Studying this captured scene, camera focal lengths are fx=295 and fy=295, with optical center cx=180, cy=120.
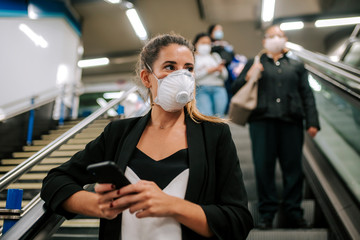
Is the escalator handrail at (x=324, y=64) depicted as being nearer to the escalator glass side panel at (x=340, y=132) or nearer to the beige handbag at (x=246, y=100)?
the escalator glass side panel at (x=340, y=132)

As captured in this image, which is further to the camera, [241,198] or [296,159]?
[296,159]

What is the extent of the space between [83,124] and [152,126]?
1446mm

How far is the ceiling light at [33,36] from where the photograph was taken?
493 cm

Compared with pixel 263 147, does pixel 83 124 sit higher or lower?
higher

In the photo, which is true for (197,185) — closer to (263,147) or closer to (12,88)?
(263,147)

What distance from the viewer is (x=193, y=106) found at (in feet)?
4.64

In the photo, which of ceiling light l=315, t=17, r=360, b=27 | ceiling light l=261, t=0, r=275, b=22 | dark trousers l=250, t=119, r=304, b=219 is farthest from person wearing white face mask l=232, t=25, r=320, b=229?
ceiling light l=315, t=17, r=360, b=27

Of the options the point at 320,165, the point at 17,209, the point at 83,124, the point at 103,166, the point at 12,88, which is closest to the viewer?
the point at 103,166

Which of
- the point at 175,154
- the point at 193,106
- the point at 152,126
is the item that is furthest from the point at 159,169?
the point at 193,106

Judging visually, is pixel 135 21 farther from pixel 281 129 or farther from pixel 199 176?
pixel 199 176

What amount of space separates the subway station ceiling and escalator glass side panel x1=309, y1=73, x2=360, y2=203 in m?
5.34

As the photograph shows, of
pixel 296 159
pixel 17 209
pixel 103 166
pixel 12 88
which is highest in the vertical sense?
pixel 12 88

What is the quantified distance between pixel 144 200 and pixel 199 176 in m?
0.26

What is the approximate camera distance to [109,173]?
2.81 feet
